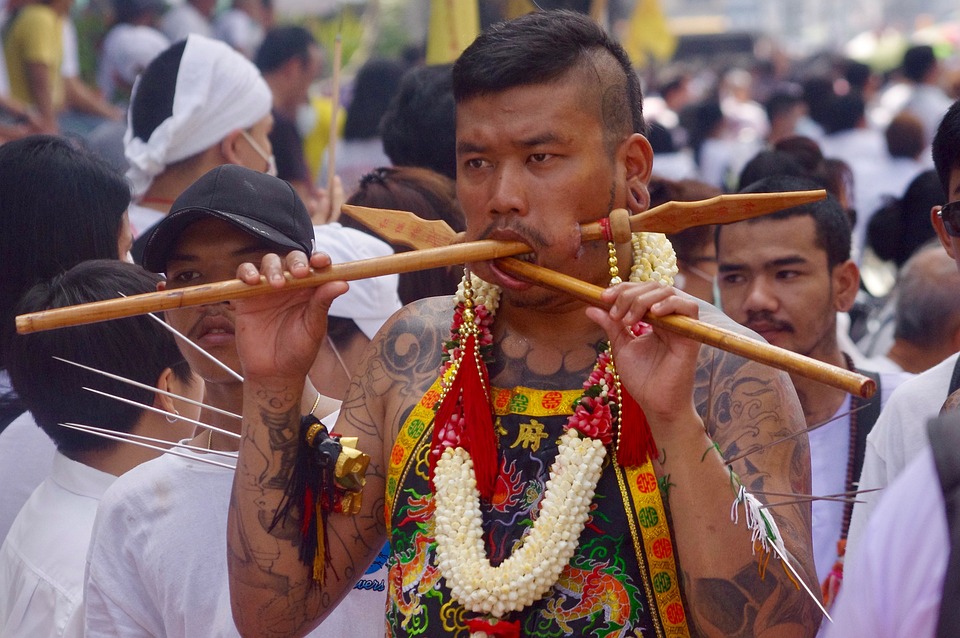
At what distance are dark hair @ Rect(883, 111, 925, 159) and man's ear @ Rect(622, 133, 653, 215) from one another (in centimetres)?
761

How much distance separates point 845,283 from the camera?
436 cm

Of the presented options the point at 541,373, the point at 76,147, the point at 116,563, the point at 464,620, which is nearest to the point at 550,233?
the point at 541,373

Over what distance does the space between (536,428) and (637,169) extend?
0.58m

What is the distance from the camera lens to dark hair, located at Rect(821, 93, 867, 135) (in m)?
11.7

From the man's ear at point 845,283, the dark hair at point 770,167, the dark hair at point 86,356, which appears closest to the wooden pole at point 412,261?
the dark hair at point 86,356

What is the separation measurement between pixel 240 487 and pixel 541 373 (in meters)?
0.66

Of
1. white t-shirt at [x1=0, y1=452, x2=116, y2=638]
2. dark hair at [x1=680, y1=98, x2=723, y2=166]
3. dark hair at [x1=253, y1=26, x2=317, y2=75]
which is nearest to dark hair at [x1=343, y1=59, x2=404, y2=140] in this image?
dark hair at [x1=253, y1=26, x2=317, y2=75]

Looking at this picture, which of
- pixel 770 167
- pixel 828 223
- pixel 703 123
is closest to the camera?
pixel 828 223

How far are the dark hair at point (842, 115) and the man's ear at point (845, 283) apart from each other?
7717 mm

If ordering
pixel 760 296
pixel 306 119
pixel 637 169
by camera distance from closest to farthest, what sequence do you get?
pixel 637 169 < pixel 760 296 < pixel 306 119

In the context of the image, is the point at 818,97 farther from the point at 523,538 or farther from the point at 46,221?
the point at 523,538

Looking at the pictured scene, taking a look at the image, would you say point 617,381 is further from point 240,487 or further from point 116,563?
point 116,563

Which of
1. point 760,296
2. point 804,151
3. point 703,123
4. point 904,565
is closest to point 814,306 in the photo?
point 760,296

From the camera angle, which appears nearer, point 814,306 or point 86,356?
point 86,356
